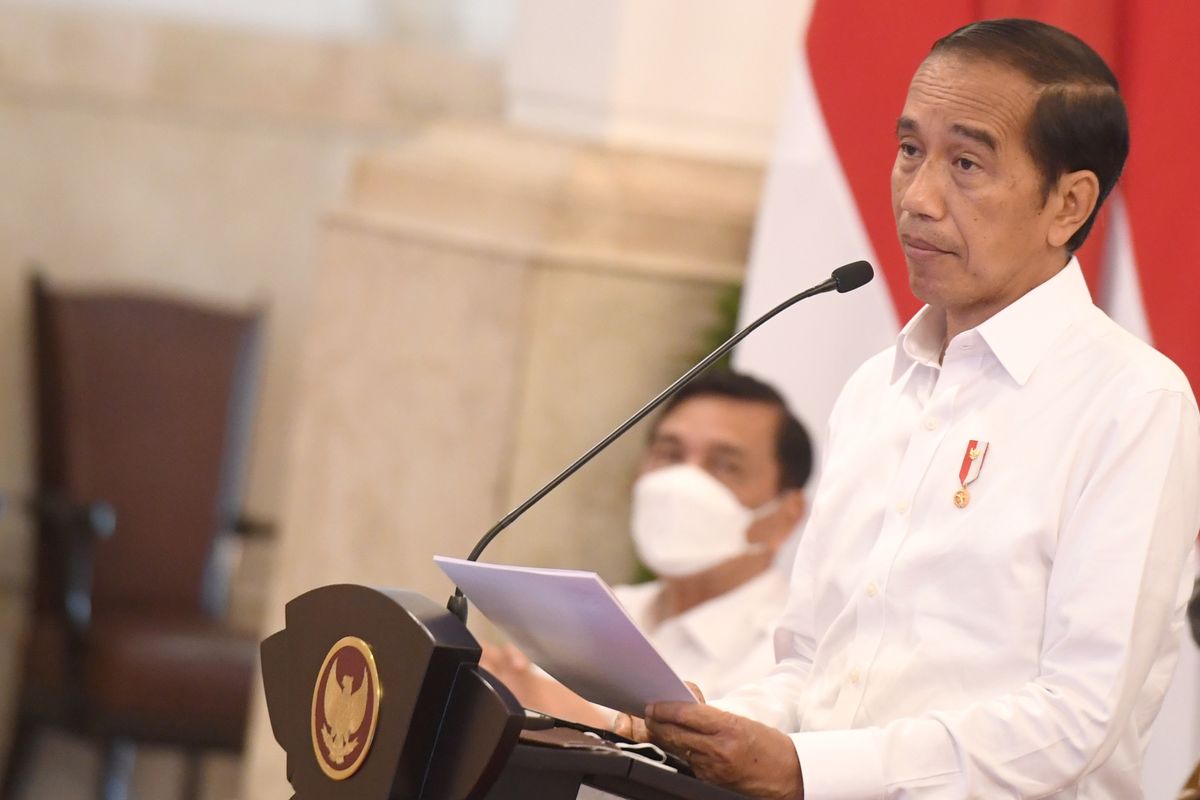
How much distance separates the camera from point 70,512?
5711 millimetres

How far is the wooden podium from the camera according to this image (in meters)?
1.71

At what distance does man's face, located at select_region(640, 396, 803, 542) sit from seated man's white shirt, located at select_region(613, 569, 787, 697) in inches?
5.6

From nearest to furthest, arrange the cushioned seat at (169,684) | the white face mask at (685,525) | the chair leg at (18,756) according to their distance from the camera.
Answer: the white face mask at (685,525) → the cushioned seat at (169,684) → the chair leg at (18,756)

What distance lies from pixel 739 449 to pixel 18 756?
3.25 metres

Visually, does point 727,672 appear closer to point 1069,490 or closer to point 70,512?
point 1069,490

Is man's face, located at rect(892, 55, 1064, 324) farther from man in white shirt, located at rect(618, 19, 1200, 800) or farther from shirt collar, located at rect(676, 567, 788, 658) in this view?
shirt collar, located at rect(676, 567, 788, 658)

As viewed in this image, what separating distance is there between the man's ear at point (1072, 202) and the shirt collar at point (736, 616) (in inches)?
65.6

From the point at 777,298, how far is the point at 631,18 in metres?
1.01

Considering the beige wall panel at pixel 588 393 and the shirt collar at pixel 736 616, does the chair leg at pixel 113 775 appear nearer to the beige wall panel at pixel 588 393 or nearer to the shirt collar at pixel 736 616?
the beige wall panel at pixel 588 393

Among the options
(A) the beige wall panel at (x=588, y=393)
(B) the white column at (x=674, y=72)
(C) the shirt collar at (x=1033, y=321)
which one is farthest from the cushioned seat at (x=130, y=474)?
(C) the shirt collar at (x=1033, y=321)

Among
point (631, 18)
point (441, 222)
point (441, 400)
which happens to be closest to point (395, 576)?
point (441, 400)

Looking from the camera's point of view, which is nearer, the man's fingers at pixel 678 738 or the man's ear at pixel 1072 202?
the man's fingers at pixel 678 738

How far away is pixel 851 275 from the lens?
2080 mm

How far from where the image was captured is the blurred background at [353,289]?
3.88 meters
